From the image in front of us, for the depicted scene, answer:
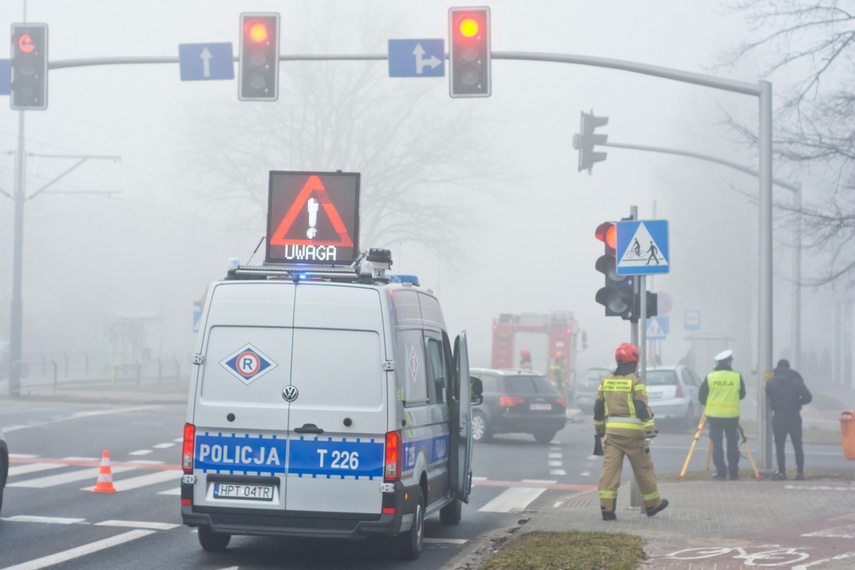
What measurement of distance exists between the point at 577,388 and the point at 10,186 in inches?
1966

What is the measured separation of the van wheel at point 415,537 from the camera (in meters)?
8.69

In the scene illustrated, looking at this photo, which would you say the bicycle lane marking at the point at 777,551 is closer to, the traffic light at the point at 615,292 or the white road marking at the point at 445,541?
the white road marking at the point at 445,541

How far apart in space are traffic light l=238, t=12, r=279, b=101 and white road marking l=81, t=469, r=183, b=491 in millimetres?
5018

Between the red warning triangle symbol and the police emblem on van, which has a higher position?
the red warning triangle symbol

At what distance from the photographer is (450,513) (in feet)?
35.9

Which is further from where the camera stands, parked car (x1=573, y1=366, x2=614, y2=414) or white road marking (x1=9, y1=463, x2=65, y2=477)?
parked car (x1=573, y1=366, x2=614, y2=414)

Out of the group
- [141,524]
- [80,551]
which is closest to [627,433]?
[141,524]

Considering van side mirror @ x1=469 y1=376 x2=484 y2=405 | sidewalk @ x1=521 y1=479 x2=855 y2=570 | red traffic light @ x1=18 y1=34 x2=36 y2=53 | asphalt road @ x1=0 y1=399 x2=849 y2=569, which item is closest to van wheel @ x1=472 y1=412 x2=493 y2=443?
asphalt road @ x1=0 y1=399 x2=849 y2=569

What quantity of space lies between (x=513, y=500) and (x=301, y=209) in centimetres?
477

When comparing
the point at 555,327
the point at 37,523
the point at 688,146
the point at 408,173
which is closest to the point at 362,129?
the point at 408,173

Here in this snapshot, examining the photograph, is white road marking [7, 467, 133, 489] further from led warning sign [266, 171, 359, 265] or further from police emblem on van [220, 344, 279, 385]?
police emblem on van [220, 344, 279, 385]

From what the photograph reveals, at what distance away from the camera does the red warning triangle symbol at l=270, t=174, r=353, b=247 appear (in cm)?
1023

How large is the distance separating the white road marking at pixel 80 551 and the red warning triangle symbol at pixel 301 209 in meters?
2.91

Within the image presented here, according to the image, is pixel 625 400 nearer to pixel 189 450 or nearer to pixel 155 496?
pixel 189 450
